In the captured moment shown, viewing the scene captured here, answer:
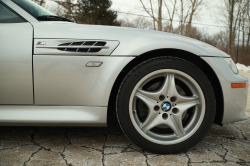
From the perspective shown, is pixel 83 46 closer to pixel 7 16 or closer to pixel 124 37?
pixel 124 37

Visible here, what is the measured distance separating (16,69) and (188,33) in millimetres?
25831

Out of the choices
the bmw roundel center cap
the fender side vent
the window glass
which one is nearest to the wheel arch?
the fender side vent

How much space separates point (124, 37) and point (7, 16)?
3.10ft

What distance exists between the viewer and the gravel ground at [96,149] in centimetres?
146

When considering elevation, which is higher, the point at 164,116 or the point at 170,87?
the point at 170,87

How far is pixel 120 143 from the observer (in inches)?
69.9

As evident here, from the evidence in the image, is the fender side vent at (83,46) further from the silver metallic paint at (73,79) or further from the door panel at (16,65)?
the door panel at (16,65)

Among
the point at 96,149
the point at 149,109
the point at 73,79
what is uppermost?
the point at 73,79

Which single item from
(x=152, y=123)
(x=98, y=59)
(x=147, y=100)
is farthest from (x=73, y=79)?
(x=152, y=123)

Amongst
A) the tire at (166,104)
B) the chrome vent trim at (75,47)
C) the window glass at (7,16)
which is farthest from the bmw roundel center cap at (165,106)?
the window glass at (7,16)

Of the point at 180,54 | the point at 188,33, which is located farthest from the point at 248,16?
the point at 180,54

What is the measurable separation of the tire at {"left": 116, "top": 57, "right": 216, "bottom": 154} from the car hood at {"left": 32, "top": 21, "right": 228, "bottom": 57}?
0.12 meters

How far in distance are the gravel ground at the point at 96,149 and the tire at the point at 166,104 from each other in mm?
120

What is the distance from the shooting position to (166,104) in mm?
1551
